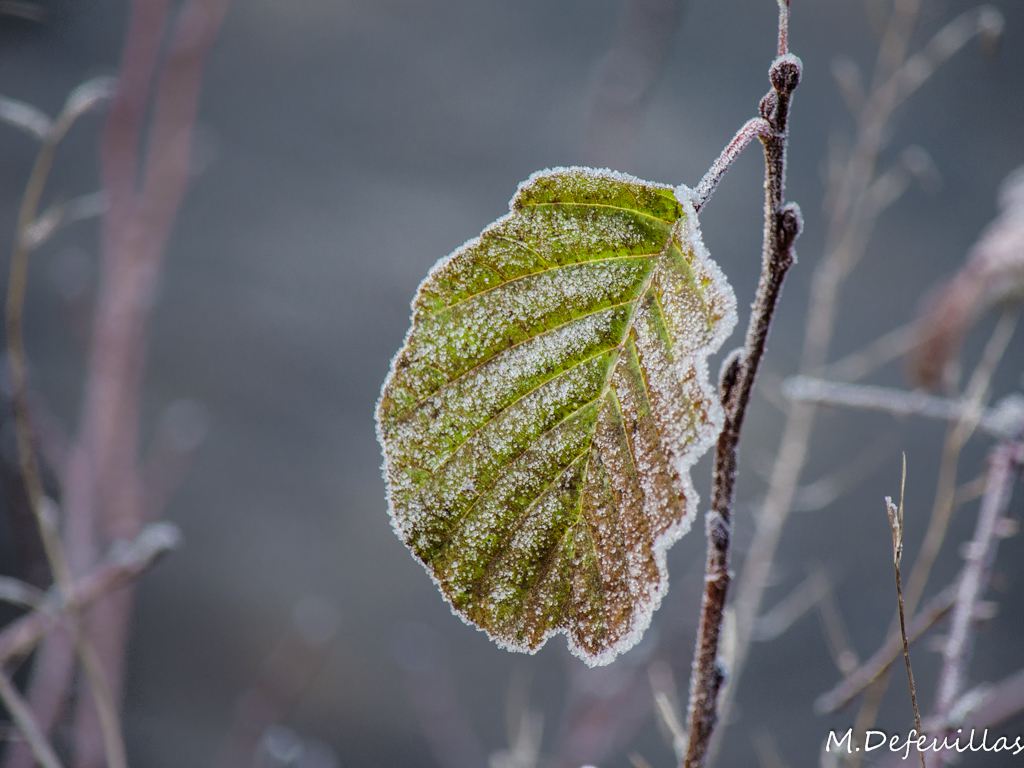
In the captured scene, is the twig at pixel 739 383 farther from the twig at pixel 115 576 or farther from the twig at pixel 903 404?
the twig at pixel 115 576

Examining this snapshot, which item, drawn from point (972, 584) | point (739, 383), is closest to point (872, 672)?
point (972, 584)

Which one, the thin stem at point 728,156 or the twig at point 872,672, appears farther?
the twig at point 872,672

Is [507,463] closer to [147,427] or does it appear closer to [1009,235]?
[1009,235]

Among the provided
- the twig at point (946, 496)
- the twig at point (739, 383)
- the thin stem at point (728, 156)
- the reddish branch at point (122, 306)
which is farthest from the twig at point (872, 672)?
the reddish branch at point (122, 306)

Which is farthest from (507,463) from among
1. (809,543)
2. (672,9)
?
(809,543)

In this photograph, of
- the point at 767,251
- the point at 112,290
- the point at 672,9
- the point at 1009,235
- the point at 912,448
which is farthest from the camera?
the point at 912,448

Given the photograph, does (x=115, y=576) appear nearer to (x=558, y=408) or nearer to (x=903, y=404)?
(x=558, y=408)

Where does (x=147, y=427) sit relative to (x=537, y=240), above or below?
below
